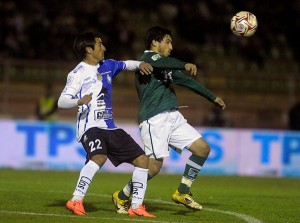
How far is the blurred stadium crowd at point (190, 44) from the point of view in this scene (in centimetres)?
2177

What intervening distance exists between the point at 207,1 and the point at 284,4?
2.55m

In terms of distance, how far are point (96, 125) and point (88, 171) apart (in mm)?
525

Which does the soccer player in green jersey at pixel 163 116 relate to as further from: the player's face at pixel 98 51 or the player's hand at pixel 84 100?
the player's hand at pixel 84 100

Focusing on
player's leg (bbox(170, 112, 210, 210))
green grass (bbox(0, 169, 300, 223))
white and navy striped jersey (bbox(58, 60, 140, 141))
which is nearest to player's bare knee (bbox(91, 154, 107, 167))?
white and navy striped jersey (bbox(58, 60, 140, 141))

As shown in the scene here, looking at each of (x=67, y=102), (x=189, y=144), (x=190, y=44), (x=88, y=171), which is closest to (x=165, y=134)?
(x=189, y=144)

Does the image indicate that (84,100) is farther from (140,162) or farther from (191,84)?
(191,84)

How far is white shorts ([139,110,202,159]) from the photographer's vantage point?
398 inches

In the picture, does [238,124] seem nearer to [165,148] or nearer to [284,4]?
[284,4]

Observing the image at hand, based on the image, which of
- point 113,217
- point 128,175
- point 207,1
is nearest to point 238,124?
point 128,175

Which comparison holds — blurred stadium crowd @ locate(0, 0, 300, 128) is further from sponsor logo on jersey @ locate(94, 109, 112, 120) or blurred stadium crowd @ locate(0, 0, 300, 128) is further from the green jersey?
sponsor logo on jersey @ locate(94, 109, 112, 120)

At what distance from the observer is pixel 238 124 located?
21484 mm

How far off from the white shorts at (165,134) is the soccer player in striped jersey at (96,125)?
0.58 metres

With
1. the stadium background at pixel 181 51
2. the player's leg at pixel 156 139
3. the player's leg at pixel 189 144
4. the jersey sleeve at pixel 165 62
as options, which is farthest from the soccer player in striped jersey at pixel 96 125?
the stadium background at pixel 181 51

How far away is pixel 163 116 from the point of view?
10.2 m
